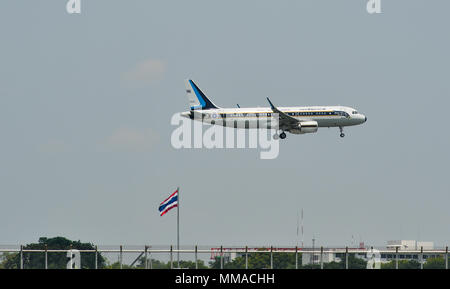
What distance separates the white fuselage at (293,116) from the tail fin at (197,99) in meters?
6.80

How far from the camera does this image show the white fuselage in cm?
14562

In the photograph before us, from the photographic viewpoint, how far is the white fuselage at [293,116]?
478ft

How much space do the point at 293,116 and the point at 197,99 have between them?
20609mm

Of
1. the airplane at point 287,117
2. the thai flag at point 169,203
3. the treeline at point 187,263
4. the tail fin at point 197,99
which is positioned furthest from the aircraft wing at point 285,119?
the thai flag at point 169,203

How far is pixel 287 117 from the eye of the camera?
14425 cm

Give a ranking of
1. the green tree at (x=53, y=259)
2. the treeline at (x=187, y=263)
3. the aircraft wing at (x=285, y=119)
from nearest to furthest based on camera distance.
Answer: the treeline at (x=187, y=263), the green tree at (x=53, y=259), the aircraft wing at (x=285, y=119)

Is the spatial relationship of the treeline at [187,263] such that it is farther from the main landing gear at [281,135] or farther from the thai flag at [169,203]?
the main landing gear at [281,135]

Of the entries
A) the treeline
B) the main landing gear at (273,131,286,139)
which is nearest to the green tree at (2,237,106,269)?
the treeline

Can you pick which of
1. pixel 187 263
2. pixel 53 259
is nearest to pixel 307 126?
pixel 187 263

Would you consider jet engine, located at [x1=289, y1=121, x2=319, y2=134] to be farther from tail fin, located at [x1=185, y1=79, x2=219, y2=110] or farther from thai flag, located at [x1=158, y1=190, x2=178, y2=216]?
thai flag, located at [x1=158, y1=190, x2=178, y2=216]

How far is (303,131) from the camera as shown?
145 m

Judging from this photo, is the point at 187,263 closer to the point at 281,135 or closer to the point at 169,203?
the point at 169,203
